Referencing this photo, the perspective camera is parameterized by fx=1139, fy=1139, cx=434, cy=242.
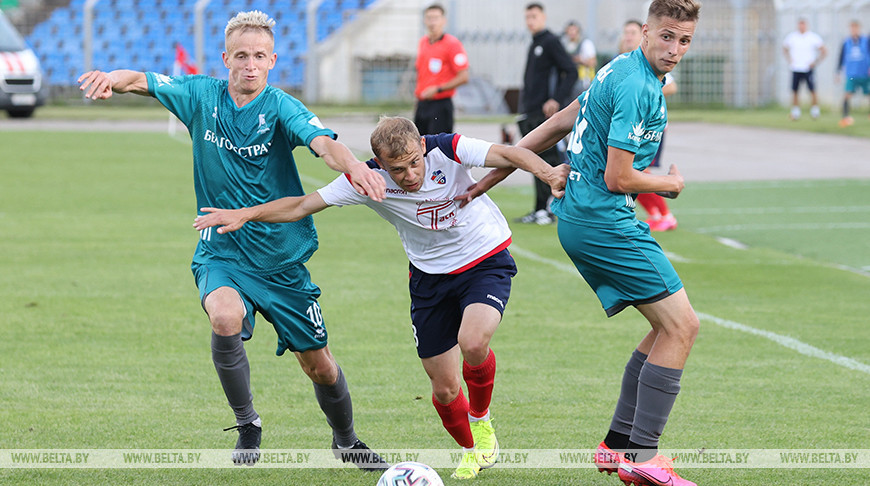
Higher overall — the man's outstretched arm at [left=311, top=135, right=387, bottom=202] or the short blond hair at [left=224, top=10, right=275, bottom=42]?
the short blond hair at [left=224, top=10, right=275, bottom=42]

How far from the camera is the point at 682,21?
14.5 feet

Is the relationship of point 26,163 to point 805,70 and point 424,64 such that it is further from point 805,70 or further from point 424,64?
point 805,70

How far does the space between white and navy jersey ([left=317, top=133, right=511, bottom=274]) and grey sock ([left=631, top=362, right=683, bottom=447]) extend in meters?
0.95

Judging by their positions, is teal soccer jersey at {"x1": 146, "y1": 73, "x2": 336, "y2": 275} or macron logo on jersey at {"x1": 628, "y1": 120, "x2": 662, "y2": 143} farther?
teal soccer jersey at {"x1": 146, "y1": 73, "x2": 336, "y2": 275}

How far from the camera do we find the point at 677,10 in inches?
174

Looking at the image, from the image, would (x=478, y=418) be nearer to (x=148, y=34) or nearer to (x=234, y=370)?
(x=234, y=370)

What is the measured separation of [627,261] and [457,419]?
1087 mm

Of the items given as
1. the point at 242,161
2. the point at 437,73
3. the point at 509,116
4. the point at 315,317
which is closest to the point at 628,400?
the point at 315,317

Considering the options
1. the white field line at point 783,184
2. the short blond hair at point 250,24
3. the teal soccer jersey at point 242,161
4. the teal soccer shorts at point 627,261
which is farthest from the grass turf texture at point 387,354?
the white field line at point 783,184

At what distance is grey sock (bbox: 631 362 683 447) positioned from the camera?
15.0ft

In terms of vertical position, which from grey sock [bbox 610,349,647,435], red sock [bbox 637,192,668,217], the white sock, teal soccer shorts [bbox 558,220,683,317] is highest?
teal soccer shorts [bbox 558,220,683,317]

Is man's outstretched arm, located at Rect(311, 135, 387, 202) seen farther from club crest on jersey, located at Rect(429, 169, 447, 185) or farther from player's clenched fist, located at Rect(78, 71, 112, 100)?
player's clenched fist, located at Rect(78, 71, 112, 100)

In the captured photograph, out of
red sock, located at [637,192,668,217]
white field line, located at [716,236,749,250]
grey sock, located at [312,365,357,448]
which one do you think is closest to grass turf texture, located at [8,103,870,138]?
red sock, located at [637,192,668,217]

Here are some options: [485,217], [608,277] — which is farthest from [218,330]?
[608,277]
